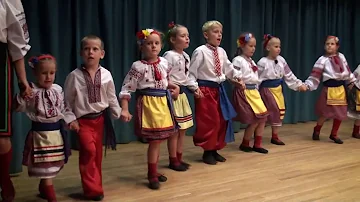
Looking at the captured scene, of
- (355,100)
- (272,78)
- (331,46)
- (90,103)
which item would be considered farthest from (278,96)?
(90,103)

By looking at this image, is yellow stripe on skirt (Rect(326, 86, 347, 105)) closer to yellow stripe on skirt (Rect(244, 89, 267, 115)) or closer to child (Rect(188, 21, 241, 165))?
yellow stripe on skirt (Rect(244, 89, 267, 115))

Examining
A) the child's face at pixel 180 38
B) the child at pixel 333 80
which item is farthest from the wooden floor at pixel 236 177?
the child's face at pixel 180 38

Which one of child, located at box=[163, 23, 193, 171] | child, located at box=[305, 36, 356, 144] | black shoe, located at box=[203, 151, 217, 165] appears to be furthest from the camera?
child, located at box=[305, 36, 356, 144]

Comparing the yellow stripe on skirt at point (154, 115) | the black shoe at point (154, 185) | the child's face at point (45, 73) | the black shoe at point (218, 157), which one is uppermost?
the child's face at point (45, 73)

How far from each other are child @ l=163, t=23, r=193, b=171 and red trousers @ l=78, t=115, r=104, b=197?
0.76 metres

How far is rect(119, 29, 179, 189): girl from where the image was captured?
3.04 meters

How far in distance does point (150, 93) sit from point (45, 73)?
736mm

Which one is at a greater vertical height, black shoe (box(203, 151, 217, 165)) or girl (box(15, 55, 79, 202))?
girl (box(15, 55, 79, 202))

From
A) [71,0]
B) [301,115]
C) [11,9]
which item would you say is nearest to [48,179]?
[11,9]

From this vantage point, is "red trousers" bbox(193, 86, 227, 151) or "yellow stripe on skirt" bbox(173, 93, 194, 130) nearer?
"yellow stripe on skirt" bbox(173, 93, 194, 130)

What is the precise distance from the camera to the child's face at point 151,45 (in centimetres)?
307

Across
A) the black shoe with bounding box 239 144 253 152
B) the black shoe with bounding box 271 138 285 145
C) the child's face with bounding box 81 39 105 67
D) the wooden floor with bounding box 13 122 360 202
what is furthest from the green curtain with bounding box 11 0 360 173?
the child's face with bounding box 81 39 105 67

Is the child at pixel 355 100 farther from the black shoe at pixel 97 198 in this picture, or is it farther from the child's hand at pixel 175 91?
the black shoe at pixel 97 198

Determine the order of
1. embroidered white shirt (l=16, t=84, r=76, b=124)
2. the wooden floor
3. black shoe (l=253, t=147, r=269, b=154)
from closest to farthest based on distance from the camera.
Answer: embroidered white shirt (l=16, t=84, r=76, b=124)
the wooden floor
black shoe (l=253, t=147, r=269, b=154)
